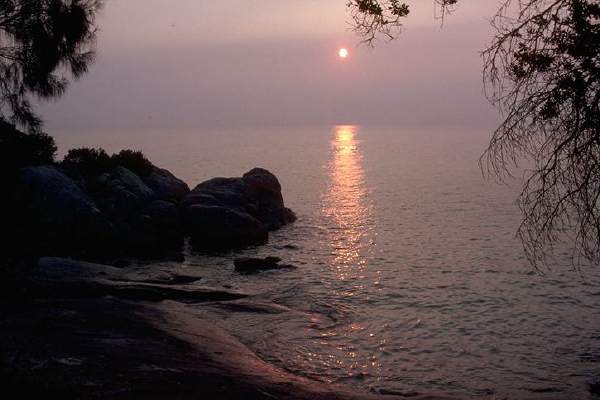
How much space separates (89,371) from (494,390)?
8991mm

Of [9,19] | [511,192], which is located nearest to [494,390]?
[9,19]

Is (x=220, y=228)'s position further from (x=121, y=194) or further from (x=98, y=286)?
(x=98, y=286)

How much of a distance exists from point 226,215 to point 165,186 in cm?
668

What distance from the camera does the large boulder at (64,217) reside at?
27203 millimetres

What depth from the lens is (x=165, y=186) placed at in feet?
126

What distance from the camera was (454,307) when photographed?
21.1 meters

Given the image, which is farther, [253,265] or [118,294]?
[253,265]

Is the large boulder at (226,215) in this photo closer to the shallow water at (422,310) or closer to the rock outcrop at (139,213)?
the rock outcrop at (139,213)

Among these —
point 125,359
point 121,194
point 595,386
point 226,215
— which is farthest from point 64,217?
point 595,386

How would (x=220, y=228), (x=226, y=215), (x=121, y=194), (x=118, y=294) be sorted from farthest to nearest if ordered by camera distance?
(x=226, y=215) < (x=220, y=228) < (x=121, y=194) < (x=118, y=294)

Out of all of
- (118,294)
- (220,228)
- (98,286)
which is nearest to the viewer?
(118,294)

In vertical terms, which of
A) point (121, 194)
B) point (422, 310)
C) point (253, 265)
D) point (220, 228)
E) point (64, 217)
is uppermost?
point (121, 194)

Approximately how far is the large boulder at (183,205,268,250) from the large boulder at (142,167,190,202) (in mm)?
3741

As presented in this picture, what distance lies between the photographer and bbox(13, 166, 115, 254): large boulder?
27.2 m
